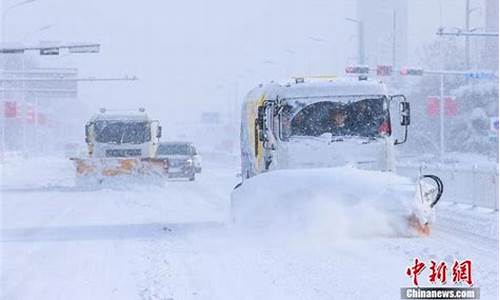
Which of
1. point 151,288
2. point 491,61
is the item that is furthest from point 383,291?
point 491,61

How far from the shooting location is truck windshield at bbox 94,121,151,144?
34.9 metres

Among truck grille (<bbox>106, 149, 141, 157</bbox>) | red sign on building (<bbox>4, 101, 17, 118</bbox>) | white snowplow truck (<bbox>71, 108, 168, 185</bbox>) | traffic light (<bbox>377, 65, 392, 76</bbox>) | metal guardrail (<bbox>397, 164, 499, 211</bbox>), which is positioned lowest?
metal guardrail (<bbox>397, 164, 499, 211</bbox>)

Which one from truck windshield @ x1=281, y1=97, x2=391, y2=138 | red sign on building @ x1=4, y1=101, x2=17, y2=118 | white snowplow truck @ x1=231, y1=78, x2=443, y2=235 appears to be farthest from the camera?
red sign on building @ x1=4, y1=101, x2=17, y2=118

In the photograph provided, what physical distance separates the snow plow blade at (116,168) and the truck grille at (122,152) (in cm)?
207

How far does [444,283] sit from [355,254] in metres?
3.65

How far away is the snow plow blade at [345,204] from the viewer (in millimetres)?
15289

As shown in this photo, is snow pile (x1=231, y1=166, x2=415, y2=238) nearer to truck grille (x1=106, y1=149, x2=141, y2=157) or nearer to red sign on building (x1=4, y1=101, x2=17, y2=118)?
truck grille (x1=106, y1=149, x2=141, y2=157)

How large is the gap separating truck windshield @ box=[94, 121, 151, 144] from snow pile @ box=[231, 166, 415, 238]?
19755 mm

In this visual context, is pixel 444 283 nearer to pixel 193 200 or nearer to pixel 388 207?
pixel 388 207

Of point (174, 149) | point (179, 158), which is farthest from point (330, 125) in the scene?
point (174, 149)

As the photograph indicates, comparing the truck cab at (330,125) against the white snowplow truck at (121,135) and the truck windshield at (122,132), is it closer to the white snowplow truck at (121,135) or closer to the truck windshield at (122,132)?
the white snowplow truck at (121,135)

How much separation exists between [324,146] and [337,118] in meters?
0.57

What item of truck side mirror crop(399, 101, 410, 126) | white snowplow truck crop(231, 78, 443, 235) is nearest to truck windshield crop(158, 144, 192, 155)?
white snowplow truck crop(231, 78, 443, 235)

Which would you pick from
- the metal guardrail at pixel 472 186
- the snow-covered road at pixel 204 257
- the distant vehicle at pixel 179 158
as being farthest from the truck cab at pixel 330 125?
the distant vehicle at pixel 179 158
